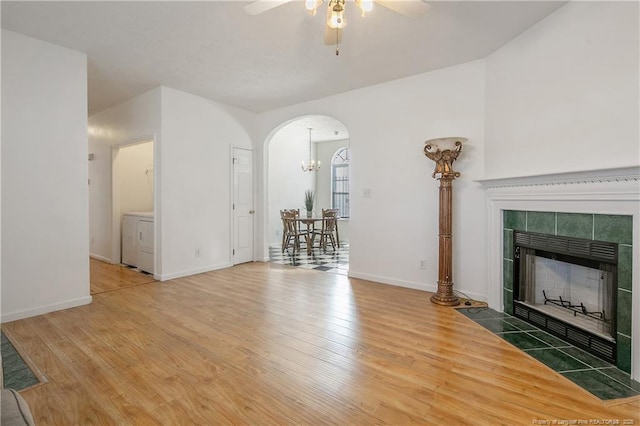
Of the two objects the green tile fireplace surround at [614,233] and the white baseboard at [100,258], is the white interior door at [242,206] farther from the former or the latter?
the green tile fireplace surround at [614,233]

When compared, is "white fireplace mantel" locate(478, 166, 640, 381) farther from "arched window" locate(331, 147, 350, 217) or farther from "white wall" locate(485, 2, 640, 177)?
"arched window" locate(331, 147, 350, 217)

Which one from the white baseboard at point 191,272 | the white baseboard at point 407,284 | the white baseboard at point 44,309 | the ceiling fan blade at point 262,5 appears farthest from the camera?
the white baseboard at point 191,272

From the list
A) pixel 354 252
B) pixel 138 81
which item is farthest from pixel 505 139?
pixel 138 81

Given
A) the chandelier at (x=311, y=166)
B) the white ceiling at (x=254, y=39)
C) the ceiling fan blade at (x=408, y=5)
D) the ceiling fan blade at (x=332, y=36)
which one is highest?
the white ceiling at (x=254, y=39)

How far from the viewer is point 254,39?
3006 mm

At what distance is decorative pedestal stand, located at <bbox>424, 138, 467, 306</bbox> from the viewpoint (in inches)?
129

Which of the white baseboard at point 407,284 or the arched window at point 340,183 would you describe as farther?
the arched window at point 340,183

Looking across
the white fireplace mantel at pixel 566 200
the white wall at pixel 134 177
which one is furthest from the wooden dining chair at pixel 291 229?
the white fireplace mantel at pixel 566 200

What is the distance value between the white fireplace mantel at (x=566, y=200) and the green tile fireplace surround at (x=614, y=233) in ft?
0.15

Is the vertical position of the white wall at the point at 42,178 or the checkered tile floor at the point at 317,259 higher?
the white wall at the point at 42,178

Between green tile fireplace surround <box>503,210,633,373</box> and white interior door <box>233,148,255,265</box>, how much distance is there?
4.04 m

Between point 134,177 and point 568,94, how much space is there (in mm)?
6173

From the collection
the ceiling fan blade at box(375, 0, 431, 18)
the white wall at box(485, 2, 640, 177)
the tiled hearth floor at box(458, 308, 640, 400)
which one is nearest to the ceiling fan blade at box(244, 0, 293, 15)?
the ceiling fan blade at box(375, 0, 431, 18)

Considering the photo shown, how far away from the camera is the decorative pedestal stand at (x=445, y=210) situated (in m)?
3.28
